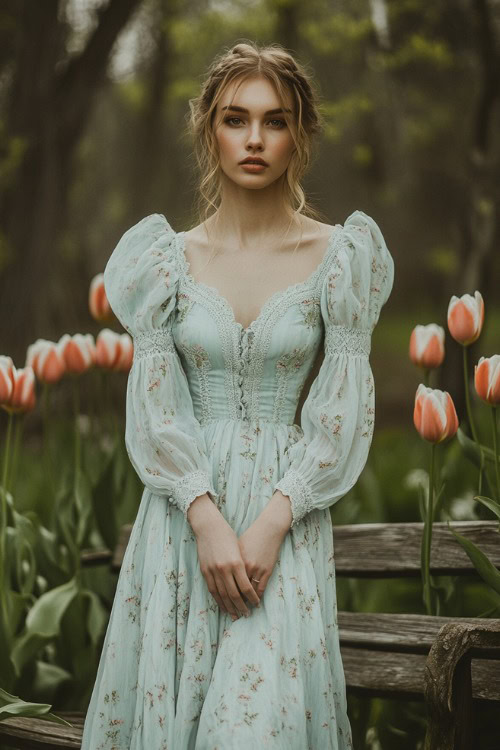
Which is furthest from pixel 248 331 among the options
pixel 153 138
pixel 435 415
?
pixel 153 138

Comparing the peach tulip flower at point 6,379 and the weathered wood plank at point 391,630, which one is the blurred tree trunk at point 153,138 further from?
the weathered wood plank at point 391,630

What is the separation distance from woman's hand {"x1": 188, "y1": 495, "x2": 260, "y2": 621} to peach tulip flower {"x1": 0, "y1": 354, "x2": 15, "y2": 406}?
3.20ft

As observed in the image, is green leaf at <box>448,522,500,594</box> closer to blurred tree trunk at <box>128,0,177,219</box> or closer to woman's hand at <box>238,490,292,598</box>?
woman's hand at <box>238,490,292,598</box>

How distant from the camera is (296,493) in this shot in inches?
87.7

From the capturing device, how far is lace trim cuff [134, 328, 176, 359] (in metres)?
2.36

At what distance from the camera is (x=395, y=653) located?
2869 mm

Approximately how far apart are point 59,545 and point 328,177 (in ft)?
22.4

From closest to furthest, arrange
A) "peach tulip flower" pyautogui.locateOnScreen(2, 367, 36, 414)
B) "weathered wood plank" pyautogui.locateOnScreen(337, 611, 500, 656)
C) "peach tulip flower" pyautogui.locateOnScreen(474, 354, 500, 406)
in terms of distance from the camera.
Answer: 1. "peach tulip flower" pyautogui.locateOnScreen(474, 354, 500, 406)
2. "weathered wood plank" pyautogui.locateOnScreen(337, 611, 500, 656)
3. "peach tulip flower" pyautogui.locateOnScreen(2, 367, 36, 414)

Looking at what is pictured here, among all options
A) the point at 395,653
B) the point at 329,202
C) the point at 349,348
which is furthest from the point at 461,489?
the point at 329,202

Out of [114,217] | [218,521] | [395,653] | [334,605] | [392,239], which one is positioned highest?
[114,217]

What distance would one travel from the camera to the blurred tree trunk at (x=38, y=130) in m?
6.06

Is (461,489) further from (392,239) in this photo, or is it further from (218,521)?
(392,239)

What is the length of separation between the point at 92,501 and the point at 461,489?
6.39ft

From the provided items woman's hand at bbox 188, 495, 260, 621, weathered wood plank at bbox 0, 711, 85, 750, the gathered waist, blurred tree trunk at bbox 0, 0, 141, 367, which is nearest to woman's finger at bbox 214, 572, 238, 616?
woman's hand at bbox 188, 495, 260, 621
